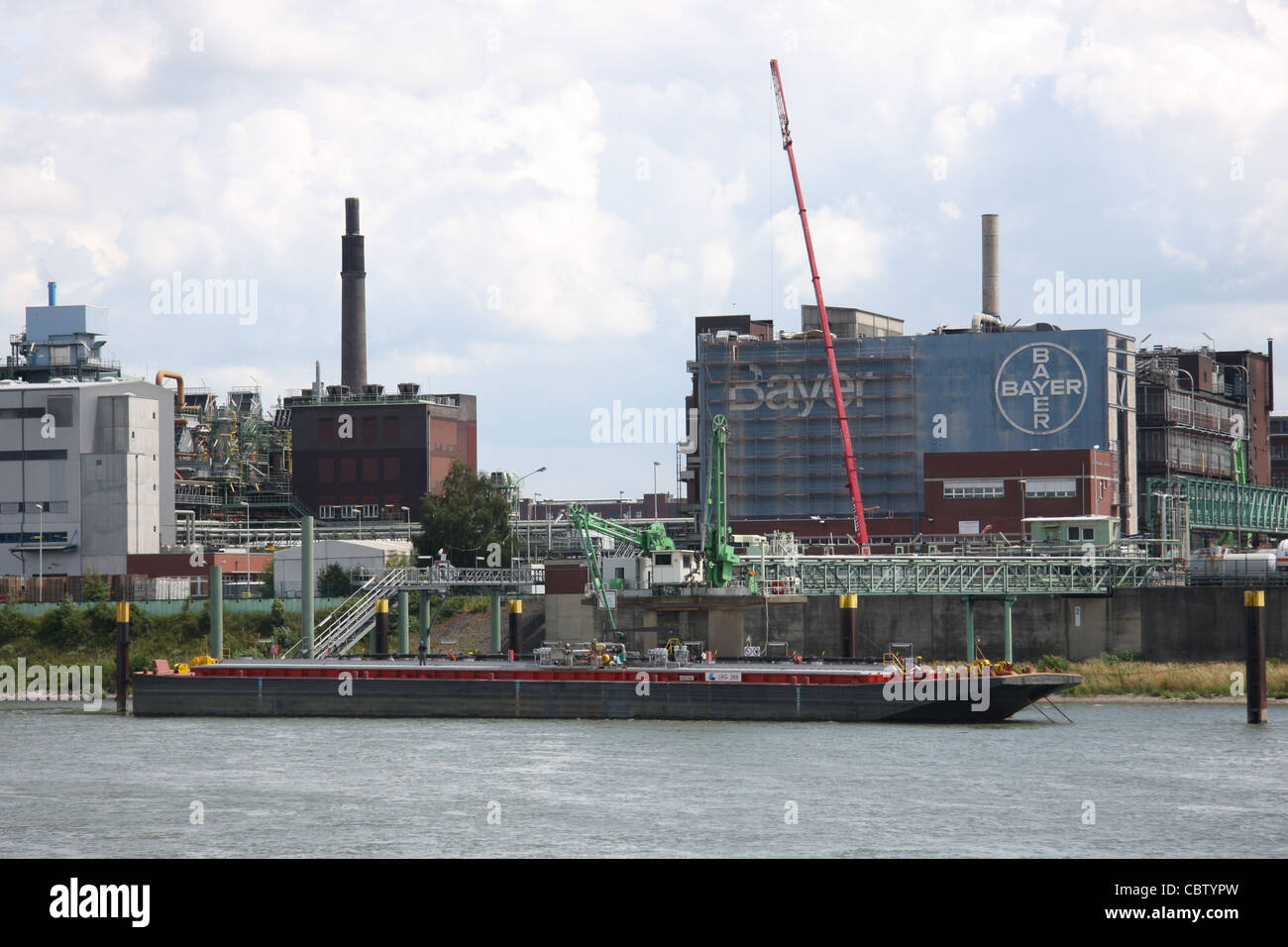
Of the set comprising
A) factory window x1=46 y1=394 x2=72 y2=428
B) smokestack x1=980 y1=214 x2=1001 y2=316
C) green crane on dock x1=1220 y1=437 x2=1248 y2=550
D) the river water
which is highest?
smokestack x1=980 y1=214 x2=1001 y2=316

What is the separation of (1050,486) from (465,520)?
3970 cm

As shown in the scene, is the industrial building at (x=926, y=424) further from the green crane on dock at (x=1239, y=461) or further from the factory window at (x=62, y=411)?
the factory window at (x=62, y=411)

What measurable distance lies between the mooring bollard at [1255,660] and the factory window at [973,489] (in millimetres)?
52750

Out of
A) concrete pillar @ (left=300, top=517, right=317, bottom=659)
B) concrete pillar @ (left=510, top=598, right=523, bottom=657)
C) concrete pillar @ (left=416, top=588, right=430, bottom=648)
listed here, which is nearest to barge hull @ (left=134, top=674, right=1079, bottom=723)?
concrete pillar @ (left=300, top=517, right=317, bottom=659)

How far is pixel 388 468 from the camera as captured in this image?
14125 centimetres

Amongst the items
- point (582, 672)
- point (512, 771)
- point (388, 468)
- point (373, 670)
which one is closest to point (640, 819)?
point (512, 771)

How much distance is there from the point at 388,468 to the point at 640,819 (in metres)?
101

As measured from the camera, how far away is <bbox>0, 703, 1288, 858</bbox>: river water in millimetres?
40250

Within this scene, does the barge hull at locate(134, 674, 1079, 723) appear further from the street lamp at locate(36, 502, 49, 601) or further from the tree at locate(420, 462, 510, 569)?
the street lamp at locate(36, 502, 49, 601)

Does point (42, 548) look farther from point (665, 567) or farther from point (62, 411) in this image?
point (665, 567)

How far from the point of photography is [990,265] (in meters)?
136

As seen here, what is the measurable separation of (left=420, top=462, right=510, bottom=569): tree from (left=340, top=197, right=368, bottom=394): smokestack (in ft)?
108

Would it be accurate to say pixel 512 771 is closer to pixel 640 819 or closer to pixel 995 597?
pixel 640 819
